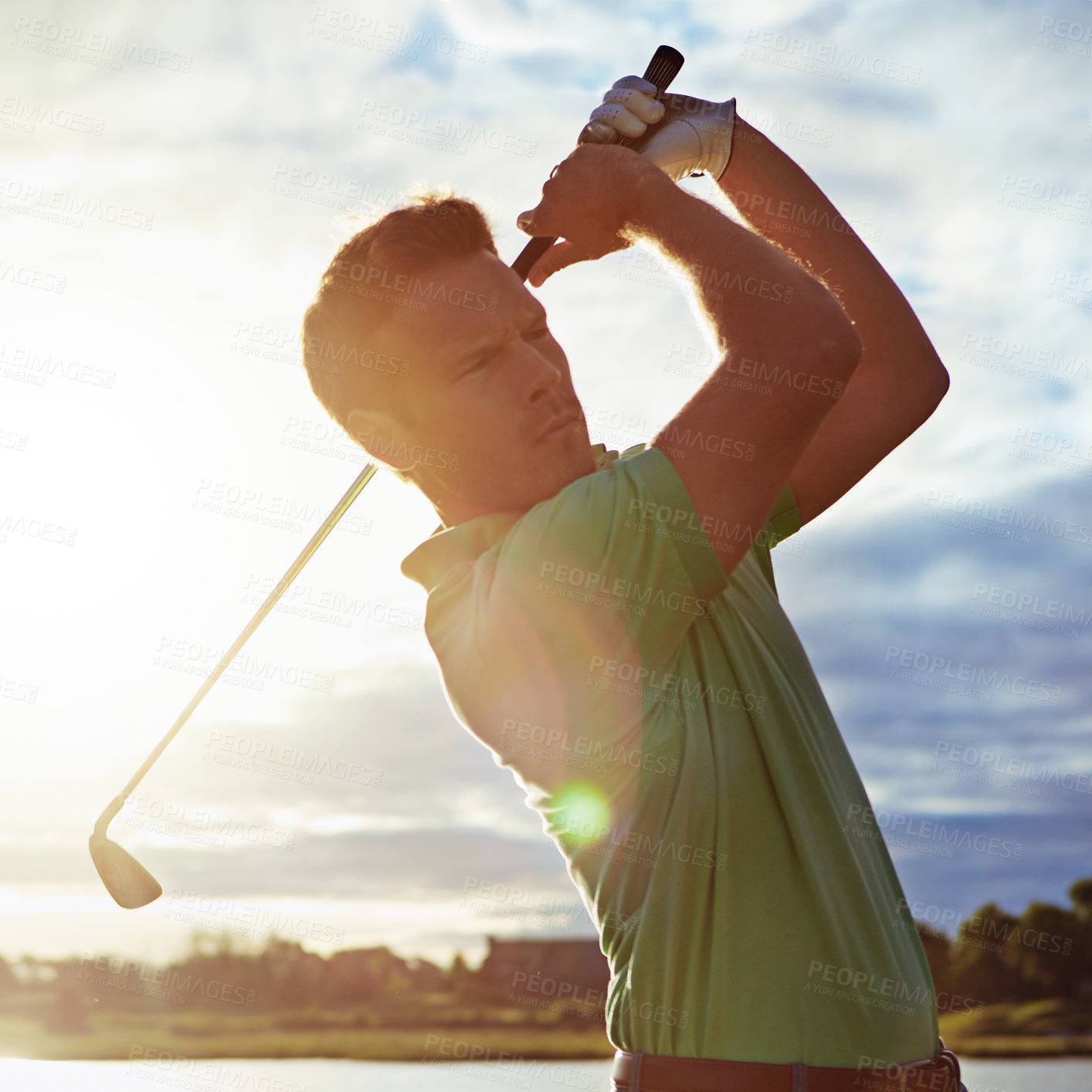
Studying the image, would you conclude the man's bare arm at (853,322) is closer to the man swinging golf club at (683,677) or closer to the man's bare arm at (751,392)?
the man swinging golf club at (683,677)

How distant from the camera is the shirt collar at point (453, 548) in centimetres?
176

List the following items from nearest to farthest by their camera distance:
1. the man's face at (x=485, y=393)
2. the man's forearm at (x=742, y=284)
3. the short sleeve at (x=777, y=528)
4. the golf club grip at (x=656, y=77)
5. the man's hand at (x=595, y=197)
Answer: the man's forearm at (x=742, y=284), the man's hand at (x=595, y=197), the man's face at (x=485, y=393), the short sleeve at (x=777, y=528), the golf club grip at (x=656, y=77)

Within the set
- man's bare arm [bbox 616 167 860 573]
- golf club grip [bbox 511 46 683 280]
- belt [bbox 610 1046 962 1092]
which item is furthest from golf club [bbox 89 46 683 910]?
belt [bbox 610 1046 962 1092]

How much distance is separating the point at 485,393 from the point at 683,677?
590 millimetres

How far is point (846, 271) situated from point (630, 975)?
1398mm

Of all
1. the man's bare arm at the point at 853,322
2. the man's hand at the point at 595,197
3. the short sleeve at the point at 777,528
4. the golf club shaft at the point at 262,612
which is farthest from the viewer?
the golf club shaft at the point at 262,612

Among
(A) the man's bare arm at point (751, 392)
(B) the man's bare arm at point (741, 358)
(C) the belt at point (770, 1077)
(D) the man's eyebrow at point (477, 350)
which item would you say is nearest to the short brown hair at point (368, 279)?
(D) the man's eyebrow at point (477, 350)

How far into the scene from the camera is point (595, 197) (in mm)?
1687

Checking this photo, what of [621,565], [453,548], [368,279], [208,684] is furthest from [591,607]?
[208,684]

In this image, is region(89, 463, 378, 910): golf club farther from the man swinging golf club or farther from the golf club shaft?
the man swinging golf club

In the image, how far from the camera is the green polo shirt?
1.44 meters

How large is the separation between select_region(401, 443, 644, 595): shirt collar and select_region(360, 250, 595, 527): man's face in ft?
0.25

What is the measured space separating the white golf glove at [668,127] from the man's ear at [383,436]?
25.4 inches

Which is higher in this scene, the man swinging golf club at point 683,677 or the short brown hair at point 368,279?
the short brown hair at point 368,279
